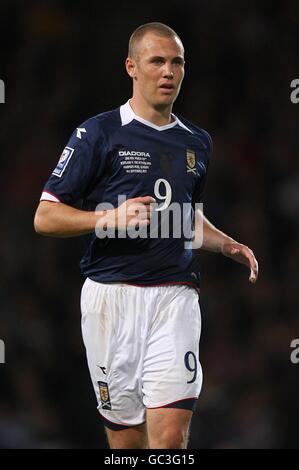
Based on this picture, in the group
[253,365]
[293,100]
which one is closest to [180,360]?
[253,365]

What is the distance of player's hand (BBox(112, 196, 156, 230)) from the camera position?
15.1 ft

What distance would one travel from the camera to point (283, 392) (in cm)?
867

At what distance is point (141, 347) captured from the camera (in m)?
5.03

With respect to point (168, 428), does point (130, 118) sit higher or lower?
higher

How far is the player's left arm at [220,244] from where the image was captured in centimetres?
529

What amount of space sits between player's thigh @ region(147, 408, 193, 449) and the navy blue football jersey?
0.63 metres

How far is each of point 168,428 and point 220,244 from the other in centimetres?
105

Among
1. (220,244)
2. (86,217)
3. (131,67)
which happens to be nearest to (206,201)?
(220,244)

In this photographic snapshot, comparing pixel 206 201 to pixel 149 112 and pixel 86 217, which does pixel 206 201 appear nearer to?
pixel 149 112

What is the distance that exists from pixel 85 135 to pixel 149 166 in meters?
0.34

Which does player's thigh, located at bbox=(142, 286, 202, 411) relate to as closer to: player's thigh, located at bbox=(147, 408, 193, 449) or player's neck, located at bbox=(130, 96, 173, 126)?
player's thigh, located at bbox=(147, 408, 193, 449)

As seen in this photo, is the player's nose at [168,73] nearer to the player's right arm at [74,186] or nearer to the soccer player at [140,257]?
the soccer player at [140,257]

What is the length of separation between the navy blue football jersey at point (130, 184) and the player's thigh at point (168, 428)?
634 millimetres

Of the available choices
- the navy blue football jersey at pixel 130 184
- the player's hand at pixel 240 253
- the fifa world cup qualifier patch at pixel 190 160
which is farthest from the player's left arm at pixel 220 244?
the fifa world cup qualifier patch at pixel 190 160
